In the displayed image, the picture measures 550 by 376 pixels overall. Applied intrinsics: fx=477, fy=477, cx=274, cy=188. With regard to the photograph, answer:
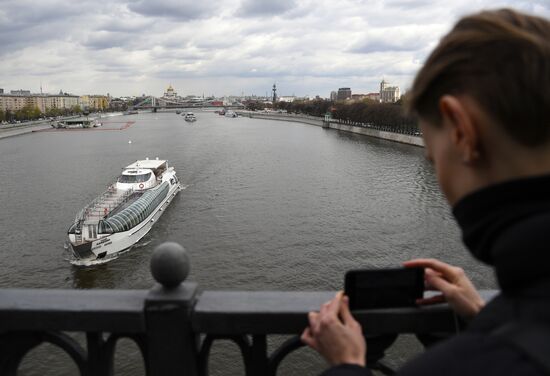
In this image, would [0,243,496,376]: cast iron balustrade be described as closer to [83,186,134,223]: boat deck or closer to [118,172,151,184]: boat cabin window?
[83,186,134,223]: boat deck

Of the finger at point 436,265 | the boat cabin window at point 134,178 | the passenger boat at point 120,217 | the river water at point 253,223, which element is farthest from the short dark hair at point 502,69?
the boat cabin window at point 134,178

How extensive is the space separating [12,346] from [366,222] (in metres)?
16.7

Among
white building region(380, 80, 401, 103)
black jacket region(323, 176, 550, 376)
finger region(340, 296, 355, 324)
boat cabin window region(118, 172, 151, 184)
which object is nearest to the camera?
black jacket region(323, 176, 550, 376)

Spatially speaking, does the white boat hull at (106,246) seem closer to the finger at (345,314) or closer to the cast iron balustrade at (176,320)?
the cast iron balustrade at (176,320)

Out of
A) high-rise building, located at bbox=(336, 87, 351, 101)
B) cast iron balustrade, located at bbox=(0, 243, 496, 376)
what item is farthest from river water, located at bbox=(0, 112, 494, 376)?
high-rise building, located at bbox=(336, 87, 351, 101)

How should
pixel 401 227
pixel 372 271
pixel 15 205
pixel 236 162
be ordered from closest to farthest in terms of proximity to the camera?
pixel 372 271
pixel 401 227
pixel 15 205
pixel 236 162

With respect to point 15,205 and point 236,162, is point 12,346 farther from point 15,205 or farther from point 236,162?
point 236,162

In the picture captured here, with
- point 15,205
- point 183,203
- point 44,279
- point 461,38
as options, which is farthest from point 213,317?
point 15,205

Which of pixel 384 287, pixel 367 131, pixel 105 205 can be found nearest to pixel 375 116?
pixel 367 131

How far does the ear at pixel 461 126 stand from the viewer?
27.5 inches

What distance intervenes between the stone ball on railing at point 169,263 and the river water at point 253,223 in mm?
7522

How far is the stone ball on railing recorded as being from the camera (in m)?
1.39

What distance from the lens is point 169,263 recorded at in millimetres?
1396

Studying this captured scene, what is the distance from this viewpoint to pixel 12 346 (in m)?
1.63
